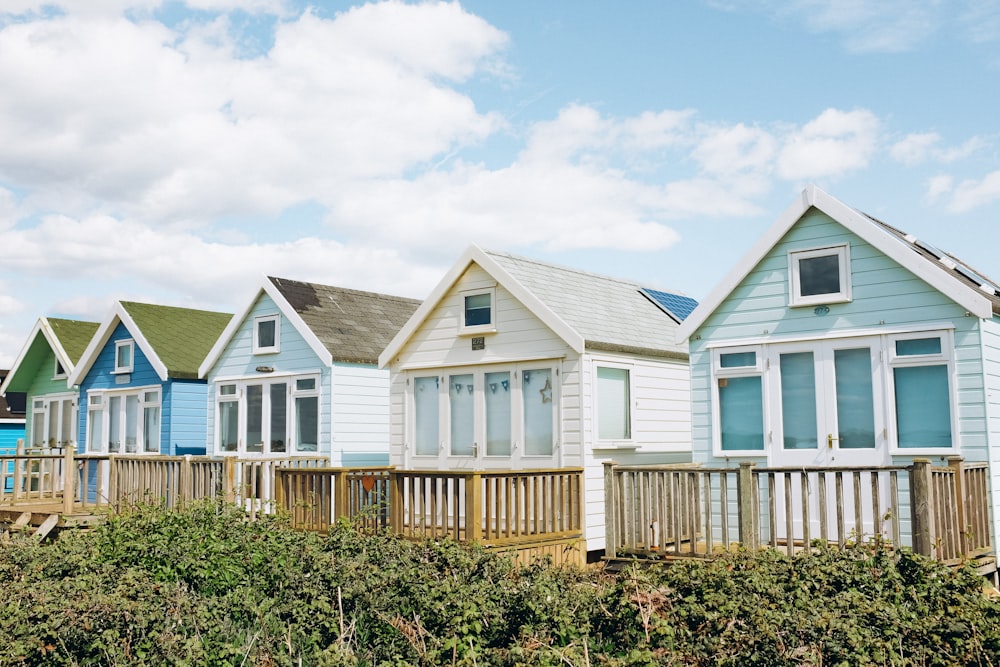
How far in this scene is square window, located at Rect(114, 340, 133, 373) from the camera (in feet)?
78.0

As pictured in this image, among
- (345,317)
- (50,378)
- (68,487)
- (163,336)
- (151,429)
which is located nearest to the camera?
(68,487)

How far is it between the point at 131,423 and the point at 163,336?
2.25m

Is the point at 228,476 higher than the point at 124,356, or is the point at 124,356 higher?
the point at 124,356

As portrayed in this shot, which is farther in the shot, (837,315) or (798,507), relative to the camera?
(798,507)

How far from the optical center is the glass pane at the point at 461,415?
1570 centimetres

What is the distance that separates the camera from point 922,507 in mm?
9961

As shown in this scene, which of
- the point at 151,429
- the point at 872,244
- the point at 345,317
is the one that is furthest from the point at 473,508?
the point at 151,429

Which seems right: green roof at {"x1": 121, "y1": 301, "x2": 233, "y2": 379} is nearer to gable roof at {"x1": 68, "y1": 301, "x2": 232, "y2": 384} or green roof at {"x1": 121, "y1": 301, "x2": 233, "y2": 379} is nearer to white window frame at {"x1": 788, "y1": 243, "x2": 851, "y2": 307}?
gable roof at {"x1": 68, "y1": 301, "x2": 232, "y2": 384}

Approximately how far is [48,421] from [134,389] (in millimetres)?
5808

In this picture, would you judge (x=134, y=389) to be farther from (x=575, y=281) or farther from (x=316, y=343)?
(x=575, y=281)

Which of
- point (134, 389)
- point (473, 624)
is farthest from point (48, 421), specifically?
point (473, 624)

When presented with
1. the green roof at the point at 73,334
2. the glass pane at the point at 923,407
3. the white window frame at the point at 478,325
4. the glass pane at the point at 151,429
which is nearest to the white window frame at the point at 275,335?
the glass pane at the point at 151,429

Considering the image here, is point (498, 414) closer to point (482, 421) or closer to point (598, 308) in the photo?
point (482, 421)

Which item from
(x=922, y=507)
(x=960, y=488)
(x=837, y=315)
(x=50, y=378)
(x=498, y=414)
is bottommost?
(x=922, y=507)
